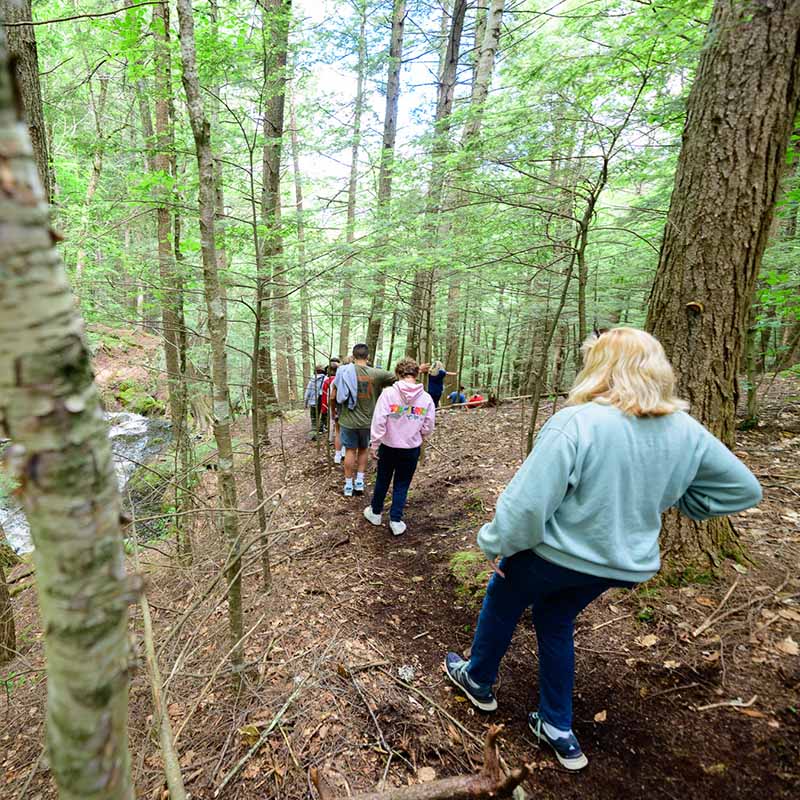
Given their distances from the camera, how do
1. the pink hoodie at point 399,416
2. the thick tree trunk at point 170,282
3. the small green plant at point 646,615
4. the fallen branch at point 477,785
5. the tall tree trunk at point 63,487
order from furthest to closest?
the pink hoodie at point 399,416, the thick tree trunk at point 170,282, the small green plant at point 646,615, the fallen branch at point 477,785, the tall tree trunk at point 63,487

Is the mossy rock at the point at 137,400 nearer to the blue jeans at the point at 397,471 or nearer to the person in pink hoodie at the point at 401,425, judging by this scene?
the blue jeans at the point at 397,471

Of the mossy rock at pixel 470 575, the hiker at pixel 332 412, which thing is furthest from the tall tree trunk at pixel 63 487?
the hiker at pixel 332 412

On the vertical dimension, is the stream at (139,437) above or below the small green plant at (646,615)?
below

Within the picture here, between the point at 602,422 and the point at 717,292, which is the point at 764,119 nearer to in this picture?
the point at 717,292

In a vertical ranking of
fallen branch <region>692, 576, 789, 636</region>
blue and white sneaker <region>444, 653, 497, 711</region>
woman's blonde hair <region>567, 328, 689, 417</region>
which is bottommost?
blue and white sneaker <region>444, 653, 497, 711</region>

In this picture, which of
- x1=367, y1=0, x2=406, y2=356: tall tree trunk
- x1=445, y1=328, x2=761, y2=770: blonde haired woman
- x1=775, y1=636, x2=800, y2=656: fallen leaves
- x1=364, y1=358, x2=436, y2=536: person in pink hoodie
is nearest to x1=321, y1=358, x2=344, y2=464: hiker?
x1=367, y1=0, x2=406, y2=356: tall tree trunk

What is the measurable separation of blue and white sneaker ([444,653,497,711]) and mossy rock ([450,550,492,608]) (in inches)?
31.5

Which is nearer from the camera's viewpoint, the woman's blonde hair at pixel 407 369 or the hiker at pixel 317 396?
the woman's blonde hair at pixel 407 369

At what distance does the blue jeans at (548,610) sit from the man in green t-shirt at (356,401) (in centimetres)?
347

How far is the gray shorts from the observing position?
5.46 meters

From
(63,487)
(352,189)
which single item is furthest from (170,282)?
(352,189)

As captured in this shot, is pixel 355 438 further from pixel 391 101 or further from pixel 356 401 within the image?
pixel 391 101

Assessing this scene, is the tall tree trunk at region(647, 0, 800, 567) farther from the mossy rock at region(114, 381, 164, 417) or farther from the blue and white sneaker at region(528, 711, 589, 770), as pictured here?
the mossy rock at region(114, 381, 164, 417)

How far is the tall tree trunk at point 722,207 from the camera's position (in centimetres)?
239
